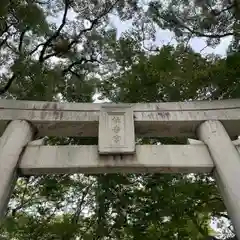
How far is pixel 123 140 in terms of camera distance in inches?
145

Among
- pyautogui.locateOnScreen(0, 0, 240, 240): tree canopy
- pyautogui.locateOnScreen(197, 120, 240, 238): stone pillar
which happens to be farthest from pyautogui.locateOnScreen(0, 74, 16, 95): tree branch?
pyautogui.locateOnScreen(197, 120, 240, 238): stone pillar

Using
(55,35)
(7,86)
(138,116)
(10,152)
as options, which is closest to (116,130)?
(138,116)

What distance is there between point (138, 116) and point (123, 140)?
0.49 meters

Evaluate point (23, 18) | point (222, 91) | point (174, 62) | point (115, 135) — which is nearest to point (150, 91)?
point (174, 62)

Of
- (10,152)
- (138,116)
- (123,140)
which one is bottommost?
(10,152)

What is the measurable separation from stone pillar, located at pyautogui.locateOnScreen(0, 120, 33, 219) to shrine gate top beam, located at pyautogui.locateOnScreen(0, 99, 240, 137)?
152mm

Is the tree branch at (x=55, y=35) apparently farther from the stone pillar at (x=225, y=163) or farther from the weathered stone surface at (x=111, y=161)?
the stone pillar at (x=225, y=163)

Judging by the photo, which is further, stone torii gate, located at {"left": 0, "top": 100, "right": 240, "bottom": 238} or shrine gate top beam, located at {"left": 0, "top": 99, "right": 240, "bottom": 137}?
shrine gate top beam, located at {"left": 0, "top": 99, "right": 240, "bottom": 137}

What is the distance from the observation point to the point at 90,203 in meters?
5.20

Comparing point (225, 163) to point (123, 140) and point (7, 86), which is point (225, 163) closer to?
point (123, 140)

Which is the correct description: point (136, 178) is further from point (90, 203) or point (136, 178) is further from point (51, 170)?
point (51, 170)

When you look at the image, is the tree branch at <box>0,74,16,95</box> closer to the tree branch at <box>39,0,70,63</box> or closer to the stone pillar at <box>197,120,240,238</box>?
the tree branch at <box>39,0,70,63</box>

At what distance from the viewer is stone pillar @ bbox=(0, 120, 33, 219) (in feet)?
10.8

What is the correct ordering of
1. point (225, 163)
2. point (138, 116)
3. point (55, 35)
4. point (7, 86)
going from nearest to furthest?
point (225, 163) → point (138, 116) → point (7, 86) → point (55, 35)
